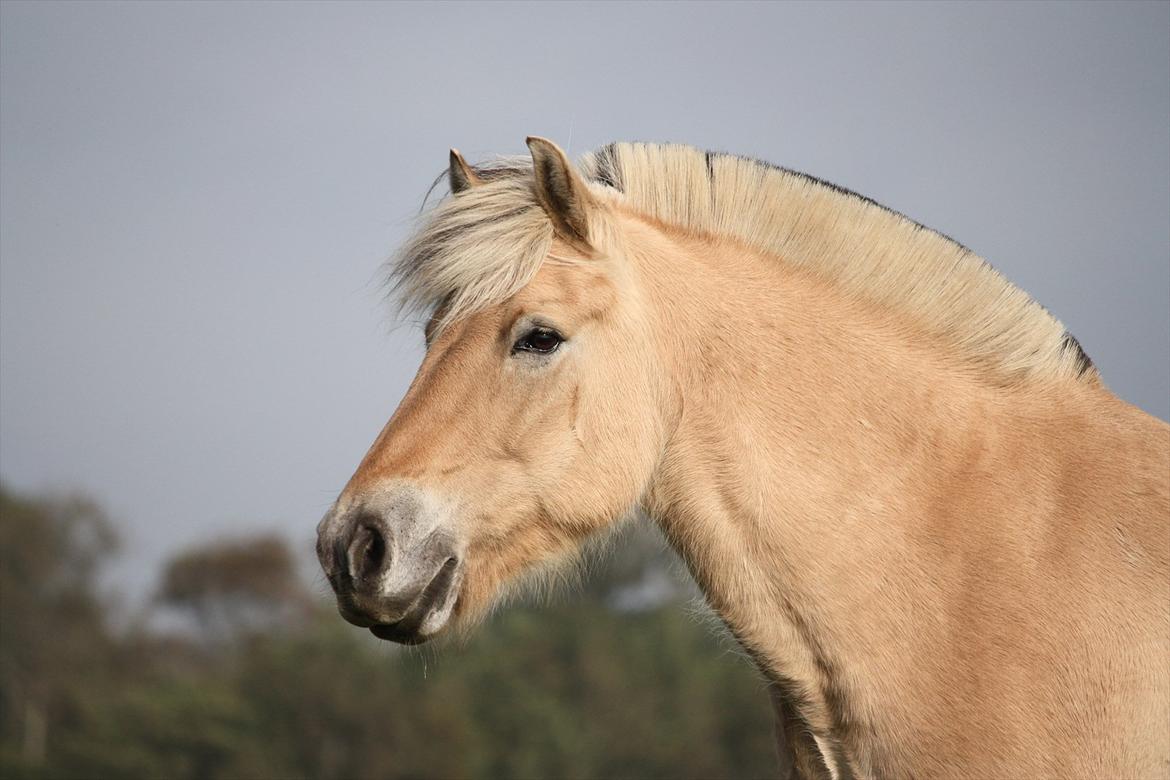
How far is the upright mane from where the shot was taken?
353 centimetres

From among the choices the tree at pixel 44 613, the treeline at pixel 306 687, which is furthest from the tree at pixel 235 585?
the tree at pixel 44 613

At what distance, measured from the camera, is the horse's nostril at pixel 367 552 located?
10.6ft

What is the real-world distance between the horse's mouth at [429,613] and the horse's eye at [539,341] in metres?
0.72

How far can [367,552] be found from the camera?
3246 millimetres

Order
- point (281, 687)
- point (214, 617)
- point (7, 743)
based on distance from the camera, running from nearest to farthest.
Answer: point (7, 743)
point (281, 687)
point (214, 617)

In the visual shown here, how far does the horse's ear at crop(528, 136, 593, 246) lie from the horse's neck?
299 millimetres

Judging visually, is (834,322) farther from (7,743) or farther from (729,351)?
(7,743)

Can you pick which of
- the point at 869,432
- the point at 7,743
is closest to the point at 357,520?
the point at 869,432

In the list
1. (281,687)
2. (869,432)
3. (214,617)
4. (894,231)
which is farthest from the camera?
(214,617)

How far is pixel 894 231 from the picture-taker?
3670mm

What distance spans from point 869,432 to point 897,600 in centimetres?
54

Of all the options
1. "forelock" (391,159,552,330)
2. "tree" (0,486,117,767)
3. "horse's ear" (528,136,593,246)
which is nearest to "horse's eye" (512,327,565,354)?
"forelock" (391,159,552,330)

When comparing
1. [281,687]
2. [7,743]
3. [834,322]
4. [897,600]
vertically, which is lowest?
[7,743]

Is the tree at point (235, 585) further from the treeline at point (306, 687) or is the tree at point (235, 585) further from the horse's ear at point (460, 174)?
the horse's ear at point (460, 174)
